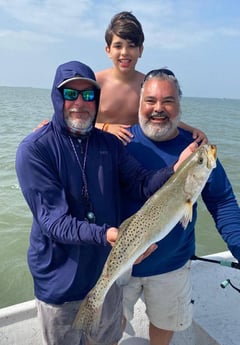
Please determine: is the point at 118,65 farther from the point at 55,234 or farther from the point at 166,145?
the point at 55,234

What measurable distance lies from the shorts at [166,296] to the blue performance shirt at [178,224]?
0.31 feet

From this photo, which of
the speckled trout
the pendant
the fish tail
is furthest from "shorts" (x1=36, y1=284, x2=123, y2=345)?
the pendant

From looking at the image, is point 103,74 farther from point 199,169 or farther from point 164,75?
point 199,169

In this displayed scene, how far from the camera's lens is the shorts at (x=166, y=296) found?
3318 mm

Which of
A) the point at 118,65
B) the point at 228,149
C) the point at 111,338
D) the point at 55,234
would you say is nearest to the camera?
the point at 55,234

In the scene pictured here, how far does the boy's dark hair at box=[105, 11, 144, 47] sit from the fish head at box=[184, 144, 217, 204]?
2.00m

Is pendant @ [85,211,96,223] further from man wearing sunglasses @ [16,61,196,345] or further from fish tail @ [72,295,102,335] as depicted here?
fish tail @ [72,295,102,335]

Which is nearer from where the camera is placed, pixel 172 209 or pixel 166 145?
pixel 172 209

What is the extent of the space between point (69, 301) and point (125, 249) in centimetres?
64

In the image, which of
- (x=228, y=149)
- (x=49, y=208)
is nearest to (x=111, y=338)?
(x=49, y=208)

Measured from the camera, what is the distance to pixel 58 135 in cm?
271

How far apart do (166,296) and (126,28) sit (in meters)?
2.61

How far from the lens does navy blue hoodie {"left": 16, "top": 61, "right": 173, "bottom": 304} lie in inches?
99.6

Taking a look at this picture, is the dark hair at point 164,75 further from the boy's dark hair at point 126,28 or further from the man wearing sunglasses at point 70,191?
the boy's dark hair at point 126,28
